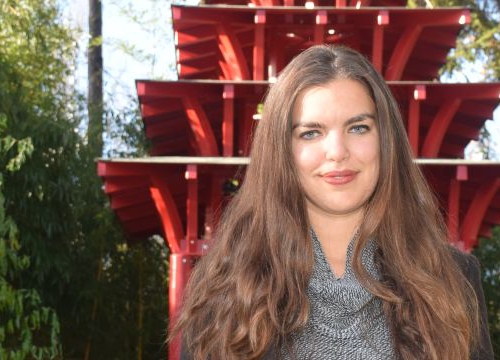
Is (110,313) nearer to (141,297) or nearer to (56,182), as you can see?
(141,297)

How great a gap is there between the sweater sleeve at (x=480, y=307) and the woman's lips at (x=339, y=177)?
0.89ft

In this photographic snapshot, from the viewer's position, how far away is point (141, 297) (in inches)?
546

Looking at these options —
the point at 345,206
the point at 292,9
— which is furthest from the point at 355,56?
the point at 292,9

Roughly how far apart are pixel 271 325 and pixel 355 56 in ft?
1.96

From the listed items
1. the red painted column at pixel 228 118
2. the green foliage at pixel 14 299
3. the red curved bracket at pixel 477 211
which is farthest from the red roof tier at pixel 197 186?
the green foliage at pixel 14 299

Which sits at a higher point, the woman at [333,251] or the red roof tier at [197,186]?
the woman at [333,251]

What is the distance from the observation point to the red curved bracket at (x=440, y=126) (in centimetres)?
1045

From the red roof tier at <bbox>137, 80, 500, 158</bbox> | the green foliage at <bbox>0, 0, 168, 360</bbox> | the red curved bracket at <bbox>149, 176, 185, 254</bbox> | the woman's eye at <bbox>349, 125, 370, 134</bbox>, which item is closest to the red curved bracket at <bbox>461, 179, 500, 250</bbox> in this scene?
the red roof tier at <bbox>137, 80, 500, 158</bbox>

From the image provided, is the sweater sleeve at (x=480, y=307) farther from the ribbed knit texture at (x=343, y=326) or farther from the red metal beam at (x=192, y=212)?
the red metal beam at (x=192, y=212)

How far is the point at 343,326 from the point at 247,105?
9212mm

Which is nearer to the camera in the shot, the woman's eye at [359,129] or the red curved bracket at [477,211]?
the woman's eye at [359,129]

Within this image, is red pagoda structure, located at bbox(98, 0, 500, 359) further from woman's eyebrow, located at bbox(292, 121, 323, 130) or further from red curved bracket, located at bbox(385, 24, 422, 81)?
woman's eyebrow, located at bbox(292, 121, 323, 130)

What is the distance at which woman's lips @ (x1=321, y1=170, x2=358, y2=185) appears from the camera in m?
2.11

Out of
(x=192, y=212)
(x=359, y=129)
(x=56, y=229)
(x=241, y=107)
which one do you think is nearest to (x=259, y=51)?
(x=241, y=107)
